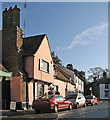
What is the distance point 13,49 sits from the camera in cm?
1894

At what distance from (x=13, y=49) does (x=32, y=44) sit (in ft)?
10.3

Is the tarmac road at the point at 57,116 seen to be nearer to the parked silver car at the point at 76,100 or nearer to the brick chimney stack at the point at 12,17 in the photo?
the parked silver car at the point at 76,100

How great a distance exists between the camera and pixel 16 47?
1878cm

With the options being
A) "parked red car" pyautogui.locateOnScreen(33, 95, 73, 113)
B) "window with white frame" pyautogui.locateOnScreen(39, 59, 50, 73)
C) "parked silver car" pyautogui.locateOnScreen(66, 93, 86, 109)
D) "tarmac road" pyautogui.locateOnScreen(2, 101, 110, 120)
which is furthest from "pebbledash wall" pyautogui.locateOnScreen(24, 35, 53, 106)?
"tarmac road" pyautogui.locateOnScreen(2, 101, 110, 120)

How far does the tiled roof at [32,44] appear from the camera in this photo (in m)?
20.3

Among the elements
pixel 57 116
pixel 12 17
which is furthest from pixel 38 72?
pixel 57 116

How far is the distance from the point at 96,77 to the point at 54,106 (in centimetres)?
6149

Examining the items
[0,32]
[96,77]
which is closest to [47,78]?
[0,32]

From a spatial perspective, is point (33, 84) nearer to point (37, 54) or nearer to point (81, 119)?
point (37, 54)

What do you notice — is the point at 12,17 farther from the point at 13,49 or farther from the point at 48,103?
the point at 48,103

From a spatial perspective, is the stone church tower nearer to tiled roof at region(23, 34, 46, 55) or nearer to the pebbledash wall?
the pebbledash wall

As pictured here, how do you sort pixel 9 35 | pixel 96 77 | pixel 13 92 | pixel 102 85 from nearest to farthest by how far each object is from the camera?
pixel 13 92
pixel 9 35
pixel 102 85
pixel 96 77

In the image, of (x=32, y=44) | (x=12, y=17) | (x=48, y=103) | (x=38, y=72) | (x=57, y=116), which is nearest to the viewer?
(x=57, y=116)

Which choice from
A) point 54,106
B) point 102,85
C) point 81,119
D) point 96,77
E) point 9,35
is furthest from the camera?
point 96,77
